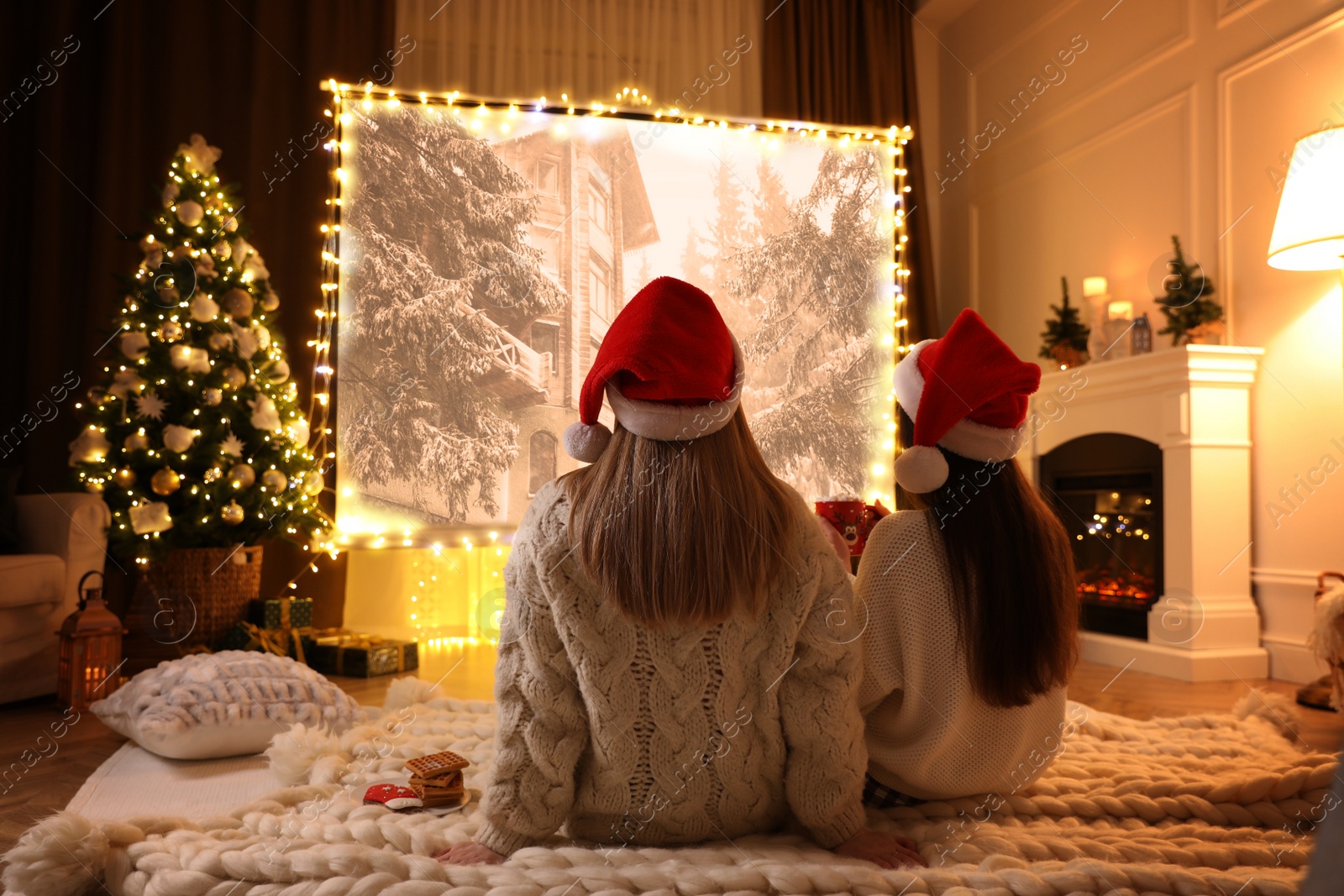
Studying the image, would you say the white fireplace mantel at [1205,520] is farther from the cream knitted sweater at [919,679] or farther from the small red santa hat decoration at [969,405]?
the small red santa hat decoration at [969,405]

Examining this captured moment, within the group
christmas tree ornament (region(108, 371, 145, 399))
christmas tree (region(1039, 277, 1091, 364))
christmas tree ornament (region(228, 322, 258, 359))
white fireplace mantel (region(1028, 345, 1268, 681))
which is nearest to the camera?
christmas tree ornament (region(108, 371, 145, 399))

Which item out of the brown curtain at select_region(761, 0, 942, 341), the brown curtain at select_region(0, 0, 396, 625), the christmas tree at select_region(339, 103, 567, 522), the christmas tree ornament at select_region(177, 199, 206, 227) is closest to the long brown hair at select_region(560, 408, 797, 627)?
the christmas tree ornament at select_region(177, 199, 206, 227)

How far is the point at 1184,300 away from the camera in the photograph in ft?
11.7

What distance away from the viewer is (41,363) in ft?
13.4

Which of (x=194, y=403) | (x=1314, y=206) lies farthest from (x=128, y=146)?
(x=1314, y=206)

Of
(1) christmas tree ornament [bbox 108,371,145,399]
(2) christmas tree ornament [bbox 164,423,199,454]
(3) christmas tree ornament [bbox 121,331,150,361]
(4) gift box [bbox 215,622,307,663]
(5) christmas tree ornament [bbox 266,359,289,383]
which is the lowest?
(4) gift box [bbox 215,622,307,663]

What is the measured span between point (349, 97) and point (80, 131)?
51.6 inches

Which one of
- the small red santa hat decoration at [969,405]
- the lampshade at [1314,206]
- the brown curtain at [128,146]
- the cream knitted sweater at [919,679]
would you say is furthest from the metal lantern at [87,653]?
the lampshade at [1314,206]

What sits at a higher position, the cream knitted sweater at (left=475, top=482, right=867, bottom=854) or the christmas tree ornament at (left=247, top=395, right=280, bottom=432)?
the christmas tree ornament at (left=247, top=395, right=280, bottom=432)

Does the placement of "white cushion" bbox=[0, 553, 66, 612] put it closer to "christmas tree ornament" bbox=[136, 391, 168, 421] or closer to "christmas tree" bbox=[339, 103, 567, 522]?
"christmas tree ornament" bbox=[136, 391, 168, 421]

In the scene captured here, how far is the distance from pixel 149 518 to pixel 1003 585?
9.30ft

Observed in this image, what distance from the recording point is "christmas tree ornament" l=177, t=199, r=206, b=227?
11.2ft

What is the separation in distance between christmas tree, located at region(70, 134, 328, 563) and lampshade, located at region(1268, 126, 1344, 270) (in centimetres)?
351

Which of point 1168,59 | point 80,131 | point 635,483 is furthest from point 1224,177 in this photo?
point 80,131
